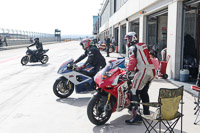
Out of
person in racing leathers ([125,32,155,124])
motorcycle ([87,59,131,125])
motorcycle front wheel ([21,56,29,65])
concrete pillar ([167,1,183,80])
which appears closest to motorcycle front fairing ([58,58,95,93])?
motorcycle ([87,59,131,125])

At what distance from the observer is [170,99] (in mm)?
3535

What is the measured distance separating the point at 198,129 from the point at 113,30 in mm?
29664

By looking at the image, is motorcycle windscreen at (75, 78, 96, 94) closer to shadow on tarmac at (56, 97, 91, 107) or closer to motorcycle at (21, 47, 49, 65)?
shadow on tarmac at (56, 97, 91, 107)

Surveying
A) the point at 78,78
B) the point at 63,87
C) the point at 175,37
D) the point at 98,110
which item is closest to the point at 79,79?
the point at 78,78

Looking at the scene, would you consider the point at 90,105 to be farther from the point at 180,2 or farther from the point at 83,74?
the point at 180,2

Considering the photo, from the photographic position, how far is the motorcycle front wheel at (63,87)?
7016 millimetres

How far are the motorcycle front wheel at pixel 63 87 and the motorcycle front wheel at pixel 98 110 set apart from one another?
2312mm

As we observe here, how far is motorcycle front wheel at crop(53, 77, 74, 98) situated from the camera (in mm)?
7016

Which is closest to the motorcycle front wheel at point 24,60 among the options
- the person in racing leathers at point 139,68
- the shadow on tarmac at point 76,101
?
the shadow on tarmac at point 76,101

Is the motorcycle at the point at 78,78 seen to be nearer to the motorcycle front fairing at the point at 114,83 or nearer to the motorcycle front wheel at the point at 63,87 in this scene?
the motorcycle front wheel at the point at 63,87

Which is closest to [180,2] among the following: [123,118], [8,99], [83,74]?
[83,74]

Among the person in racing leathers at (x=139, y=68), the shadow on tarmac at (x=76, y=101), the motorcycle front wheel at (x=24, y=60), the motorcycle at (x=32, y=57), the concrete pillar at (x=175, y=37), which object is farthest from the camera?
the motorcycle at (x=32, y=57)

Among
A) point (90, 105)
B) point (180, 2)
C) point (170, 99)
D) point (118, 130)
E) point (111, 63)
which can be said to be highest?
point (180, 2)

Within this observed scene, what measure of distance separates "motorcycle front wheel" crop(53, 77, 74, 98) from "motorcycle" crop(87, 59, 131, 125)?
2.31m
